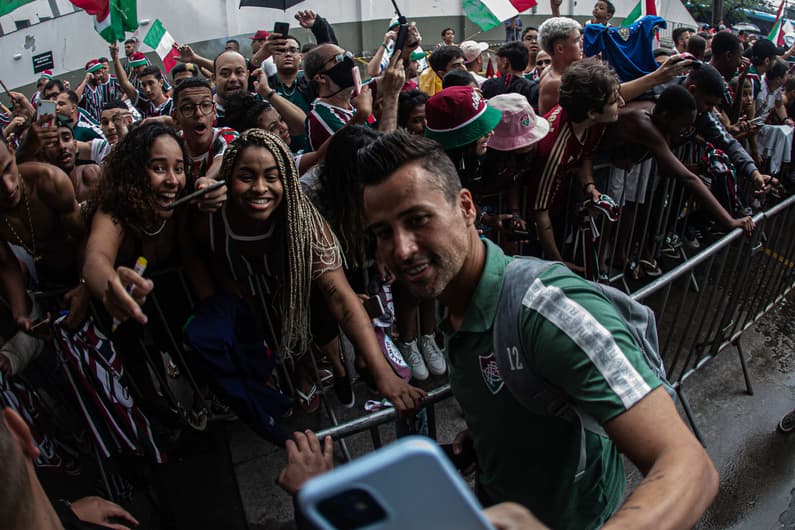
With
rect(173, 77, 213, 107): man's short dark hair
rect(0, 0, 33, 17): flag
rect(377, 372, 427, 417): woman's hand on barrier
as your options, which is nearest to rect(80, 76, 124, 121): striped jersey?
rect(0, 0, 33, 17): flag

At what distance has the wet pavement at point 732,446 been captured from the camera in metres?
3.01

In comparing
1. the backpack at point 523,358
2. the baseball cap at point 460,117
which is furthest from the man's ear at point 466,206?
the baseball cap at point 460,117

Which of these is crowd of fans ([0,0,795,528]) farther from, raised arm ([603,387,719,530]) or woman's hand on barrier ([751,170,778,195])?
raised arm ([603,387,719,530])

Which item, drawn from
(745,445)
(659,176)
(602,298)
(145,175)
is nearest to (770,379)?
(745,445)

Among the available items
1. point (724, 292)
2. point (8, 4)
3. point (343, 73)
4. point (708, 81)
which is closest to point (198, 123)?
point (343, 73)

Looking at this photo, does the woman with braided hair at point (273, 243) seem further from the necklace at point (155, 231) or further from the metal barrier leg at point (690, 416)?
the metal barrier leg at point (690, 416)

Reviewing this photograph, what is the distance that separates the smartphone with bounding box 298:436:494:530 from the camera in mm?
492

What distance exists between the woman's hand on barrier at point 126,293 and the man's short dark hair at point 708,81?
4.88 meters

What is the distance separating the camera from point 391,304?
3910 mm

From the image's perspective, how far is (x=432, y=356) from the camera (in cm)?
412

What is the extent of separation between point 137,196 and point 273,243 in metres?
0.76

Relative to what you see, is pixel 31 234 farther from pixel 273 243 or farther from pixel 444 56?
pixel 444 56

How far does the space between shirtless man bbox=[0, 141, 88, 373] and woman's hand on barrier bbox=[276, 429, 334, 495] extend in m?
1.77

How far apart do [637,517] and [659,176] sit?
489 cm
